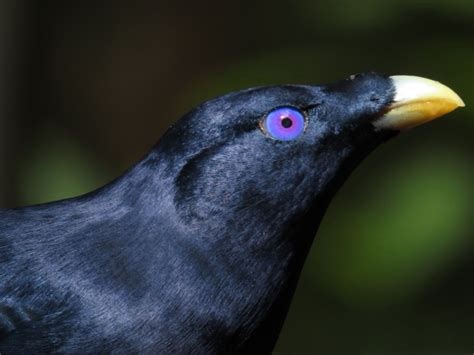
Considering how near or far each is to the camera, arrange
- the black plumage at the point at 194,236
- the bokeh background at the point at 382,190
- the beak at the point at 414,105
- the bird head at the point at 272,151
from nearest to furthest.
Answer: the black plumage at the point at 194,236 → the bird head at the point at 272,151 → the beak at the point at 414,105 → the bokeh background at the point at 382,190

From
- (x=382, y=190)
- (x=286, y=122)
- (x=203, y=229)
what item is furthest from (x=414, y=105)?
(x=382, y=190)

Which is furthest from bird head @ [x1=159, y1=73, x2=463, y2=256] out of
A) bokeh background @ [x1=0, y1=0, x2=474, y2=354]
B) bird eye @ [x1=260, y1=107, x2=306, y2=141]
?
bokeh background @ [x1=0, y1=0, x2=474, y2=354]

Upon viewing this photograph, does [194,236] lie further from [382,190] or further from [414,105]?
[382,190]

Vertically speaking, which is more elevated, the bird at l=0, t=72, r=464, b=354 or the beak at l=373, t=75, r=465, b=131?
the beak at l=373, t=75, r=465, b=131

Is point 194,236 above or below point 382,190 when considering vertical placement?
above

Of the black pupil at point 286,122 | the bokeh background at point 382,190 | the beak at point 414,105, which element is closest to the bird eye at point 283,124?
the black pupil at point 286,122

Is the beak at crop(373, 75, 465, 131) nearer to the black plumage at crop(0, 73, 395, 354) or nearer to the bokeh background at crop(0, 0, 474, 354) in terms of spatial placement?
the black plumage at crop(0, 73, 395, 354)

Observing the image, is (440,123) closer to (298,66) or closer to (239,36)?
(298,66)

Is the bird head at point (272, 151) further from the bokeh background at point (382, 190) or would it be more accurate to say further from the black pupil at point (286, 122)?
the bokeh background at point (382, 190)
